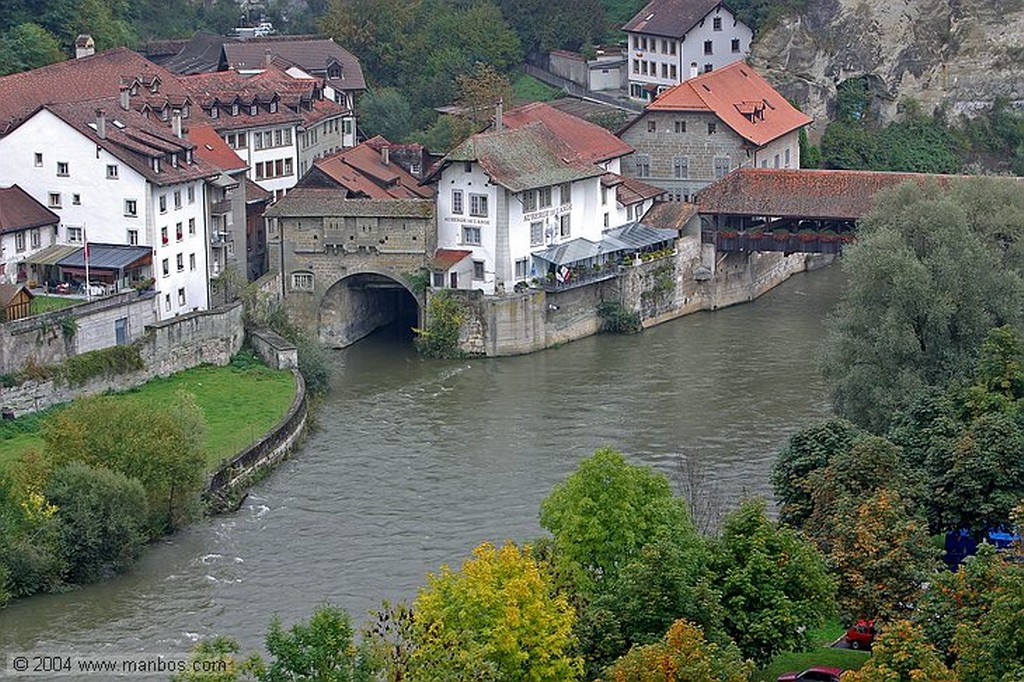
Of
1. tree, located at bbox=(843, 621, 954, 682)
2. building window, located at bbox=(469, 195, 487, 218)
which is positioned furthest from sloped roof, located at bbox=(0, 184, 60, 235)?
tree, located at bbox=(843, 621, 954, 682)

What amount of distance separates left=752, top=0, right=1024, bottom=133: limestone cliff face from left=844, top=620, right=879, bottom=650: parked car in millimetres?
61155

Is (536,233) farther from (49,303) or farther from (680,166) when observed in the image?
(49,303)

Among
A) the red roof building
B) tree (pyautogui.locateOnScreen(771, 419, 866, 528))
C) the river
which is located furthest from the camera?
the red roof building

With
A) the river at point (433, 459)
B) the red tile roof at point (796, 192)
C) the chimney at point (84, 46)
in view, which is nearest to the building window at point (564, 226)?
the river at point (433, 459)

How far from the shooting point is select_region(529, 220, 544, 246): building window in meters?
81.4

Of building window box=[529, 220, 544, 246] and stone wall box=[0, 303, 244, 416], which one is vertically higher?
building window box=[529, 220, 544, 246]

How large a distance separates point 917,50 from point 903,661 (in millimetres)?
70236

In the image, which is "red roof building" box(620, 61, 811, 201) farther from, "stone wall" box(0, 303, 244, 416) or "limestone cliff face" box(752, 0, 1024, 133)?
"stone wall" box(0, 303, 244, 416)

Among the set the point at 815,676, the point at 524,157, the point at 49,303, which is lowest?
the point at 815,676

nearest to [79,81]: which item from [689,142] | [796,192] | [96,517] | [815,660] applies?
[689,142]

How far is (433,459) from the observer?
66062mm

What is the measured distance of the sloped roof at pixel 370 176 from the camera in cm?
8288

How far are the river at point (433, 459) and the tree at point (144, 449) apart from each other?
39.4 inches

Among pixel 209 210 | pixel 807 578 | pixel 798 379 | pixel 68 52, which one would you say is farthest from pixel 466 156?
pixel 807 578
